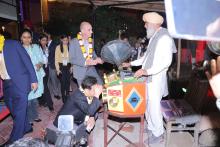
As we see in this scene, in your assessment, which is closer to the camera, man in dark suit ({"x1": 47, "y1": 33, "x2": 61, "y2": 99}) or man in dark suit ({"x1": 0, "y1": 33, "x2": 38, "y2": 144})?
man in dark suit ({"x1": 0, "y1": 33, "x2": 38, "y2": 144})

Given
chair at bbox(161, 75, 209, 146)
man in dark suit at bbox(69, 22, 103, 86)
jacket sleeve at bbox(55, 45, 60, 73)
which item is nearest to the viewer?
chair at bbox(161, 75, 209, 146)

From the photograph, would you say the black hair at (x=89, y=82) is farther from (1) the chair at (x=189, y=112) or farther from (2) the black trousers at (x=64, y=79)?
(2) the black trousers at (x=64, y=79)

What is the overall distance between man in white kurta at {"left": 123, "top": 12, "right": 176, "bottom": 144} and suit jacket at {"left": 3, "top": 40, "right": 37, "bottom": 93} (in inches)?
65.1

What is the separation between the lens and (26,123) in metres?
5.02

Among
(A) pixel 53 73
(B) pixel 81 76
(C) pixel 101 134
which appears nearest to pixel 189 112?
(C) pixel 101 134

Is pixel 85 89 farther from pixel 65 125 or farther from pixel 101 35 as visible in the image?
pixel 101 35

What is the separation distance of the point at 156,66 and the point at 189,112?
3.32 ft

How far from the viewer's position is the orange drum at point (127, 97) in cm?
372

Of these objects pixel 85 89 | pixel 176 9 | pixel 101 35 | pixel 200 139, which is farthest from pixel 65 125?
pixel 101 35

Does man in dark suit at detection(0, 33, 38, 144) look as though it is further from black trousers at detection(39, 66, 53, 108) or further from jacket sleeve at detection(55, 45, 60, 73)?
jacket sleeve at detection(55, 45, 60, 73)

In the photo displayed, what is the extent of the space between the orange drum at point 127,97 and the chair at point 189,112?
0.76 metres

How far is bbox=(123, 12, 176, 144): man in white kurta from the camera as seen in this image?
4.15 metres

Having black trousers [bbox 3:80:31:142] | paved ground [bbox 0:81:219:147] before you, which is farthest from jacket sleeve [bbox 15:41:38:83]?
paved ground [bbox 0:81:219:147]

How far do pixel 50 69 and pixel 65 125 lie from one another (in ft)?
13.3
